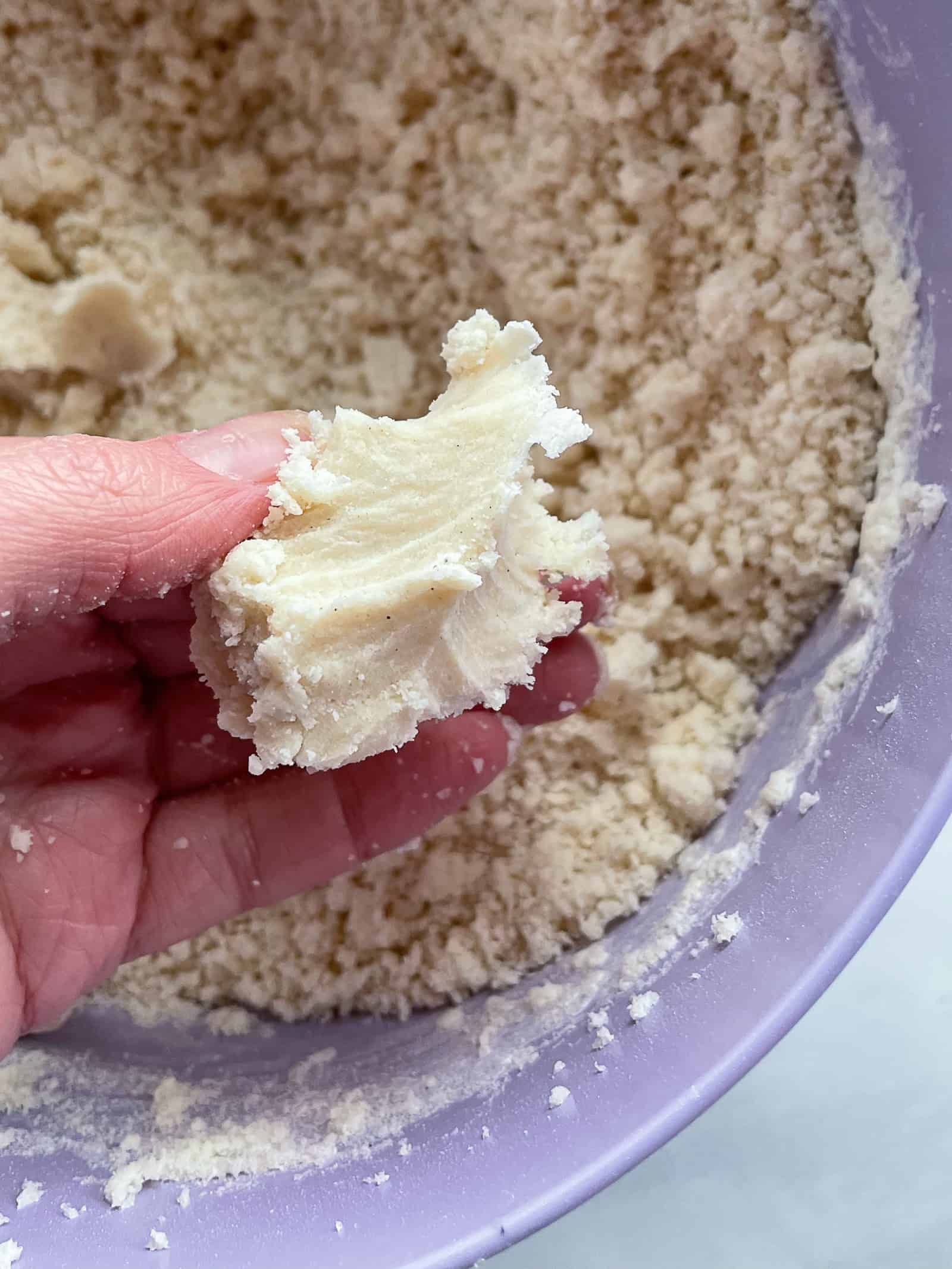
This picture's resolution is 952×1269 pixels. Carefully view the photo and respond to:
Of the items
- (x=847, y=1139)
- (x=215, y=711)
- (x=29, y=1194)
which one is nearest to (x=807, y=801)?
(x=847, y=1139)

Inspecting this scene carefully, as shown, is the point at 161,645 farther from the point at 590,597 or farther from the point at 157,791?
the point at 590,597

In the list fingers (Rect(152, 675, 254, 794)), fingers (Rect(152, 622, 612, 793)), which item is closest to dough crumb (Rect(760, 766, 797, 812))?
fingers (Rect(152, 622, 612, 793))

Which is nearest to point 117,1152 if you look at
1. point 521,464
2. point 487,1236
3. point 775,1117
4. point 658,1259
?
point 487,1236

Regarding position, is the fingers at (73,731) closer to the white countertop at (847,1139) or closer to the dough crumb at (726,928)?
the dough crumb at (726,928)

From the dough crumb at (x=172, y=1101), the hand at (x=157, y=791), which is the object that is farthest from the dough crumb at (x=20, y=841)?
the dough crumb at (x=172, y=1101)

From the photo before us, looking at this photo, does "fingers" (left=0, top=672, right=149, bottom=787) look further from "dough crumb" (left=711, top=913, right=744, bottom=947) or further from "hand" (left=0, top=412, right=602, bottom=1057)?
"dough crumb" (left=711, top=913, right=744, bottom=947)

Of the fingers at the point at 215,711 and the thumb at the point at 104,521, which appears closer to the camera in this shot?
the thumb at the point at 104,521

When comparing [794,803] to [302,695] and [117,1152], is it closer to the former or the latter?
[302,695]
